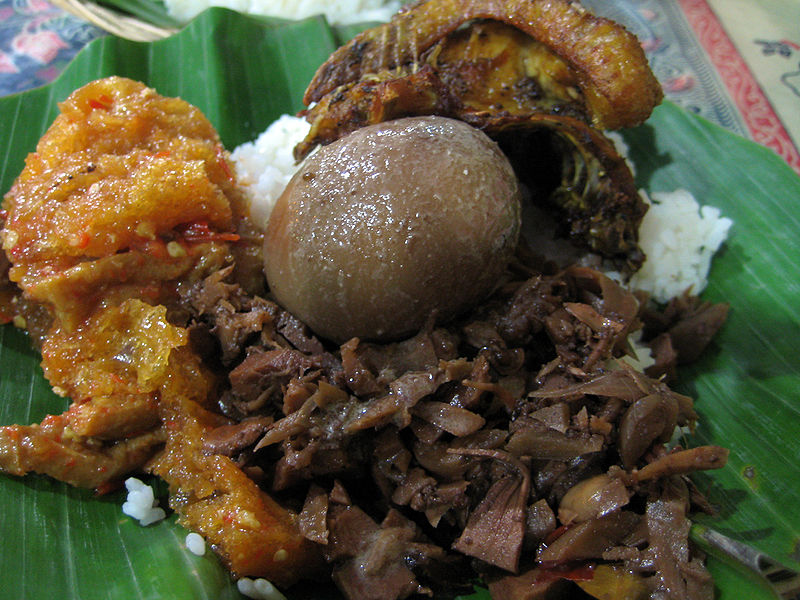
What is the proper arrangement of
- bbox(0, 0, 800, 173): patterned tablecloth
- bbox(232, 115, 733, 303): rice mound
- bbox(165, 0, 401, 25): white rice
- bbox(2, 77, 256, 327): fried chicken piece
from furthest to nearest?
bbox(165, 0, 401, 25): white rice < bbox(0, 0, 800, 173): patterned tablecloth < bbox(232, 115, 733, 303): rice mound < bbox(2, 77, 256, 327): fried chicken piece

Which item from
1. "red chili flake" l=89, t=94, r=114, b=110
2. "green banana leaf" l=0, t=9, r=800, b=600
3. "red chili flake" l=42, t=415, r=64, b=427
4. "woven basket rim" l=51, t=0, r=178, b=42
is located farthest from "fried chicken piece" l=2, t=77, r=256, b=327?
"woven basket rim" l=51, t=0, r=178, b=42

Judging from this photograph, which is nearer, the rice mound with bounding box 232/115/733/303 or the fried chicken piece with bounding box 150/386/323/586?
the fried chicken piece with bounding box 150/386/323/586

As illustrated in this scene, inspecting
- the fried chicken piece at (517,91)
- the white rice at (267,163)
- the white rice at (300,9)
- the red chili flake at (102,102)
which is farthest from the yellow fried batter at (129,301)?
the white rice at (300,9)

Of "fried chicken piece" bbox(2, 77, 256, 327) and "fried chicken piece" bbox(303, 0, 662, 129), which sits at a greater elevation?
"fried chicken piece" bbox(303, 0, 662, 129)

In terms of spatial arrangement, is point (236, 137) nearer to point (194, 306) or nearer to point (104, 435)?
point (194, 306)

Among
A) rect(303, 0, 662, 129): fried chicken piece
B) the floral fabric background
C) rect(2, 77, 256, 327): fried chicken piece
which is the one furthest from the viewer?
the floral fabric background

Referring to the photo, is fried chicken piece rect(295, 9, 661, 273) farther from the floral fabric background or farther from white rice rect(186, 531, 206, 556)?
the floral fabric background
